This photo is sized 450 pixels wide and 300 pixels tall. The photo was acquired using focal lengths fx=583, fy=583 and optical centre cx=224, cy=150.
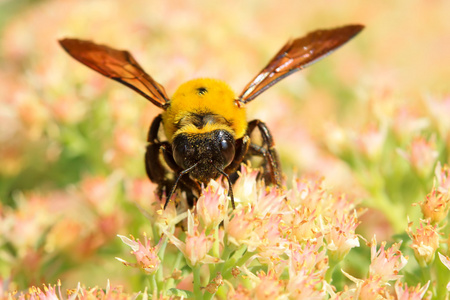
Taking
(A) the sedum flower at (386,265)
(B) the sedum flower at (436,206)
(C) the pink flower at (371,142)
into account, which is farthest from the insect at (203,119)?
(C) the pink flower at (371,142)

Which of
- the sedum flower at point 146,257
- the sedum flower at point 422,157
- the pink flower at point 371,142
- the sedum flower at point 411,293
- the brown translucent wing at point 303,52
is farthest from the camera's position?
the pink flower at point 371,142

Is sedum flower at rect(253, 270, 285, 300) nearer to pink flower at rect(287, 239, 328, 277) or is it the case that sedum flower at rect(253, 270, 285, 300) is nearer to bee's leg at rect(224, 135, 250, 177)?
pink flower at rect(287, 239, 328, 277)

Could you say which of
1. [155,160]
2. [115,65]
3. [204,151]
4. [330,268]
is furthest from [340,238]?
[115,65]

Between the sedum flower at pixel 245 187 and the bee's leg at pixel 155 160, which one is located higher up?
the bee's leg at pixel 155 160

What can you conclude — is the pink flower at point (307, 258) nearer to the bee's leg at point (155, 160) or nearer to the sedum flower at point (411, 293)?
the sedum flower at point (411, 293)

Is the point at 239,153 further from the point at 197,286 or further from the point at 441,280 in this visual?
the point at 441,280

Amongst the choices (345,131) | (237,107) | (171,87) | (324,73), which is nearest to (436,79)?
(324,73)
